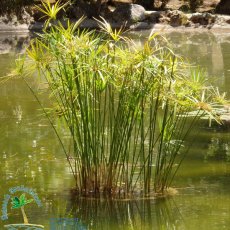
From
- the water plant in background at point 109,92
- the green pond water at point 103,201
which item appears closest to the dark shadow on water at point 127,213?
the green pond water at point 103,201

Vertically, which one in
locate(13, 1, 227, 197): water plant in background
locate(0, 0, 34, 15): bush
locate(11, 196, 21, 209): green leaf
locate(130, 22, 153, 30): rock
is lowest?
locate(130, 22, 153, 30): rock

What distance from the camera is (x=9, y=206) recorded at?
215 inches

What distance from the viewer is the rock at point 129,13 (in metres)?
21.9

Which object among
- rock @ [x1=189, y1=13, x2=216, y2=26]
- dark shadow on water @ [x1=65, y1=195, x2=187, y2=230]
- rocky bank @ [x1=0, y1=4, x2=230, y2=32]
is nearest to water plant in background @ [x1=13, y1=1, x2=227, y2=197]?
dark shadow on water @ [x1=65, y1=195, x2=187, y2=230]

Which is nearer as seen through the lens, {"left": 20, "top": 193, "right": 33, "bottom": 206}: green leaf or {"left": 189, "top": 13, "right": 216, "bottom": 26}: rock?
{"left": 20, "top": 193, "right": 33, "bottom": 206}: green leaf

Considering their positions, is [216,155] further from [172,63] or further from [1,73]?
[1,73]

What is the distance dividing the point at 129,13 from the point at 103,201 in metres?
16.7

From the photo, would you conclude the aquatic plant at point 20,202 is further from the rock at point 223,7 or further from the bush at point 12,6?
the rock at point 223,7

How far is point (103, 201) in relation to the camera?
218 inches

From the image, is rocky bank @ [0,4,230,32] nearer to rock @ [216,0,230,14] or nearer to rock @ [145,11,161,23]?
rock @ [145,11,161,23]

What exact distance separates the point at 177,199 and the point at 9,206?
1287 millimetres

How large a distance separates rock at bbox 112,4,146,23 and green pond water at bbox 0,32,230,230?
12728 mm

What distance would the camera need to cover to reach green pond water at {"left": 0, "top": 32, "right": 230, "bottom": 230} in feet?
17.2

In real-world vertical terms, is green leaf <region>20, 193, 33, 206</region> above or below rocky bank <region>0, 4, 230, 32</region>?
above
